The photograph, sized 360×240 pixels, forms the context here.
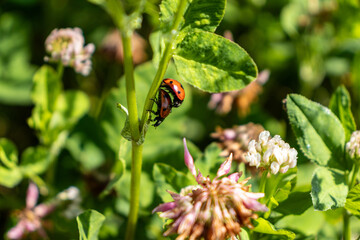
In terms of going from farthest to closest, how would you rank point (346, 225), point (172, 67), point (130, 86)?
point (172, 67) → point (346, 225) → point (130, 86)

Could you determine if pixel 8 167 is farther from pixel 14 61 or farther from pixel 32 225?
pixel 14 61

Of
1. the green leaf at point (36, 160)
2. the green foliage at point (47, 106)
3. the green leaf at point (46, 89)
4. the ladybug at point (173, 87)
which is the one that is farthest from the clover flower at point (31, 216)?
the ladybug at point (173, 87)

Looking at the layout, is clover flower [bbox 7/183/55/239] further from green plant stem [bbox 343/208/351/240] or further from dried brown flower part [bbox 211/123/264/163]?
green plant stem [bbox 343/208/351/240]

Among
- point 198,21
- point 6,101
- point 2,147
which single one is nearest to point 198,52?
point 198,21

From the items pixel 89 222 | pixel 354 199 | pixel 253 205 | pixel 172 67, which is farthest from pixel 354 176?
pixel 172 67

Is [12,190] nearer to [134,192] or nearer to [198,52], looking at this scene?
[134,192]

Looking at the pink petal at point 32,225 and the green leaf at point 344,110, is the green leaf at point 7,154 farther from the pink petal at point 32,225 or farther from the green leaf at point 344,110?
the green leaf at point 344,110

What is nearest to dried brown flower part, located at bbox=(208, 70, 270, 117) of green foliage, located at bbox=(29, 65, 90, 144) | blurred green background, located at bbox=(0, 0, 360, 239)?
blurred green background, located at bbox=(0, 0, 360, 239)

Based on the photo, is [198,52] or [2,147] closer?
[198,52]
